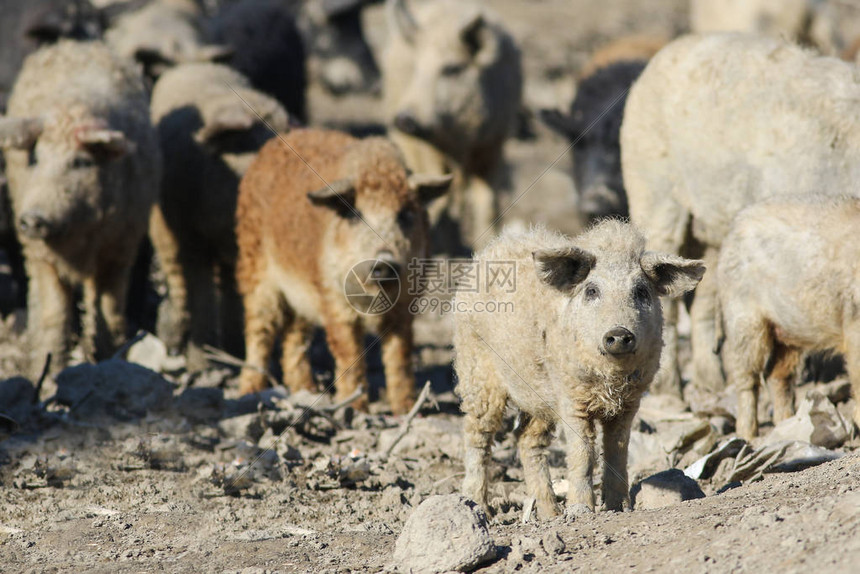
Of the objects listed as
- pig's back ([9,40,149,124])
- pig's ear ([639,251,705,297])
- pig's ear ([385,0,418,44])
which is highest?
pig's ear ([385,0,418,44])

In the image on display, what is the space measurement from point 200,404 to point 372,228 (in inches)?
62.0

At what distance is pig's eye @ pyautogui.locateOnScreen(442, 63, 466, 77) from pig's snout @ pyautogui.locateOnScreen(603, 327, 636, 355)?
332 inches

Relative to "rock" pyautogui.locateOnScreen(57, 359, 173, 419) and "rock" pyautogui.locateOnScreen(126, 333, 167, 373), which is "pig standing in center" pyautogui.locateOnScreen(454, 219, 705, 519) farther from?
"rock" pyautogui.locateOnScreen(126, 333, 167, 373)

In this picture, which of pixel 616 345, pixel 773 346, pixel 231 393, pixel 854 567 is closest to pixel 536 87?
pixel 231 393

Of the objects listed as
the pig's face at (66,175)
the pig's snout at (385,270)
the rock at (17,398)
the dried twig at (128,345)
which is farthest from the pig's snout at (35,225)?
the pig's snout at (385,270)

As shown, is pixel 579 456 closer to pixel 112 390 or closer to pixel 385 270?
pixel 385 270

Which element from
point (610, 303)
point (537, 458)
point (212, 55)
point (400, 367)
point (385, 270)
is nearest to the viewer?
point (610, 303)

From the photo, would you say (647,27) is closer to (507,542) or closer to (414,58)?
(414,58)

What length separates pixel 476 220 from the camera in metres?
12.6

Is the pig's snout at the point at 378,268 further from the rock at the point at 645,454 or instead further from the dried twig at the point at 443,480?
the rock at the point at 645,454

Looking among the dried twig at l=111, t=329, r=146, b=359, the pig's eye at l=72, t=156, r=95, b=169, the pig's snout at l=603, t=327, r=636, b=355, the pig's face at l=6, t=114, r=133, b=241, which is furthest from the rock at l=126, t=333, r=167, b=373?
the pig's snout at l=603, t=327, r=636, b=355

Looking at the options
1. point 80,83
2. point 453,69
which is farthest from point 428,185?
point 453,69

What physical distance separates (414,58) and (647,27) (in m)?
7.45

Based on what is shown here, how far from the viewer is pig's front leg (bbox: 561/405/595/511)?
15.7 ft
